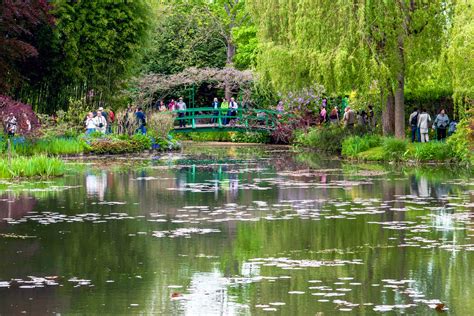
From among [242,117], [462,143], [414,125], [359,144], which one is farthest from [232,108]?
[462,143]

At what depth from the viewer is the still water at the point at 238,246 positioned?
1101cm

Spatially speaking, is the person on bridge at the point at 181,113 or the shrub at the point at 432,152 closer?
the shrub at the point at 432,152

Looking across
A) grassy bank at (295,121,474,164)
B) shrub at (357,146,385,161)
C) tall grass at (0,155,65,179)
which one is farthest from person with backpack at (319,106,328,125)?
tall grass at (0,155,65,179)

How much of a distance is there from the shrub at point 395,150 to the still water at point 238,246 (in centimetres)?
758

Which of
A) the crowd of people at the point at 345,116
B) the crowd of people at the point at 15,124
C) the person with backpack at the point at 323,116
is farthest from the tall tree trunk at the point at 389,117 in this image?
the crowd of people at the point at 15,124

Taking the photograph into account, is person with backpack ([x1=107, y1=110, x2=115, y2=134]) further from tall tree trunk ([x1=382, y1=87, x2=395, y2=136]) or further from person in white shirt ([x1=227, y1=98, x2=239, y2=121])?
tall tree trunk ([x1=382, y1=87, x2=395, y2=136])

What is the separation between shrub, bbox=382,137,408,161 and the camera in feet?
115

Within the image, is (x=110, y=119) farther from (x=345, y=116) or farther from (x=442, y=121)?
(x=442, y=121)

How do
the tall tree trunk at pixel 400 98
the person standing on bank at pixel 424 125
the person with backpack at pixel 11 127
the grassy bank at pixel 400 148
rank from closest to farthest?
1. the grassy bank at pixel 400 148
2. the person with backpack at pixel 11 127
3. the tall tree trunk at pixel 400 98
4. the person standing on bank at pixel 424 125

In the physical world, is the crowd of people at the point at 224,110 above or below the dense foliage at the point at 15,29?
below

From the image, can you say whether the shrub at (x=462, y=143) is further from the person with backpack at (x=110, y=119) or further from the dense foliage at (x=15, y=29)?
the person with backpack at (x=110, y=119)

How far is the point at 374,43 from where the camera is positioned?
3566 centimetres

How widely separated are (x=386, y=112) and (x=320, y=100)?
10.8 meters

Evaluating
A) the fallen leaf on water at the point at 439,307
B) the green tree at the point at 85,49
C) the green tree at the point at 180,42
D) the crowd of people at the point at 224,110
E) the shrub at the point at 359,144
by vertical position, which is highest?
the green tree at the point at 180,42
